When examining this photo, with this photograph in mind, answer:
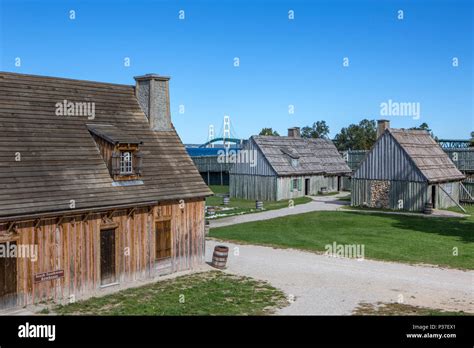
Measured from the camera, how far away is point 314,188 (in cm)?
5841

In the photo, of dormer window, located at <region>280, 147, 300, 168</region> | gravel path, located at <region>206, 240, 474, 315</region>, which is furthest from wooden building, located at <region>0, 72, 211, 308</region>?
dormer window, located at <region>280, 147, 300, 168</region>

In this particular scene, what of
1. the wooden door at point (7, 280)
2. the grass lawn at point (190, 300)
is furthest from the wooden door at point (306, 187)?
the wooden door at point (7, 280)

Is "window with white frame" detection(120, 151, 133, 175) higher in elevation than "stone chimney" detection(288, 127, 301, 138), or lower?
lower

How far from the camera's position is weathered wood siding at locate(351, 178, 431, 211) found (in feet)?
137

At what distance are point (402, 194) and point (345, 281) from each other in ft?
78.9

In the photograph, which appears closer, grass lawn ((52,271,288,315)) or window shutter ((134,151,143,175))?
grass lawn ((52,271,288,315))

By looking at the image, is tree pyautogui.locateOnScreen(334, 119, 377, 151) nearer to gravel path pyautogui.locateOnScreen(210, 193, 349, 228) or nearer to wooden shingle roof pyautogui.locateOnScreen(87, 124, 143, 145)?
gravel path pyautogui.locateOnScreen(210, 193, 349, 228)

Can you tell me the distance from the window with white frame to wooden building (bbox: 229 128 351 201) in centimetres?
3140

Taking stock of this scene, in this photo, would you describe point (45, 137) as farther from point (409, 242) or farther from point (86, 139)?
point (409, 242)

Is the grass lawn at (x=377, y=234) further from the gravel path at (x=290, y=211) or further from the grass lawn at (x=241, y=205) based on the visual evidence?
the grass lawn at (x=241, y=205)

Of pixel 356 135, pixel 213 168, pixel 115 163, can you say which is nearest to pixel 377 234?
pixel 115 163

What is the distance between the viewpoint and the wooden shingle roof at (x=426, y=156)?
42.7 meters

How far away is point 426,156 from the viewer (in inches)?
1759
